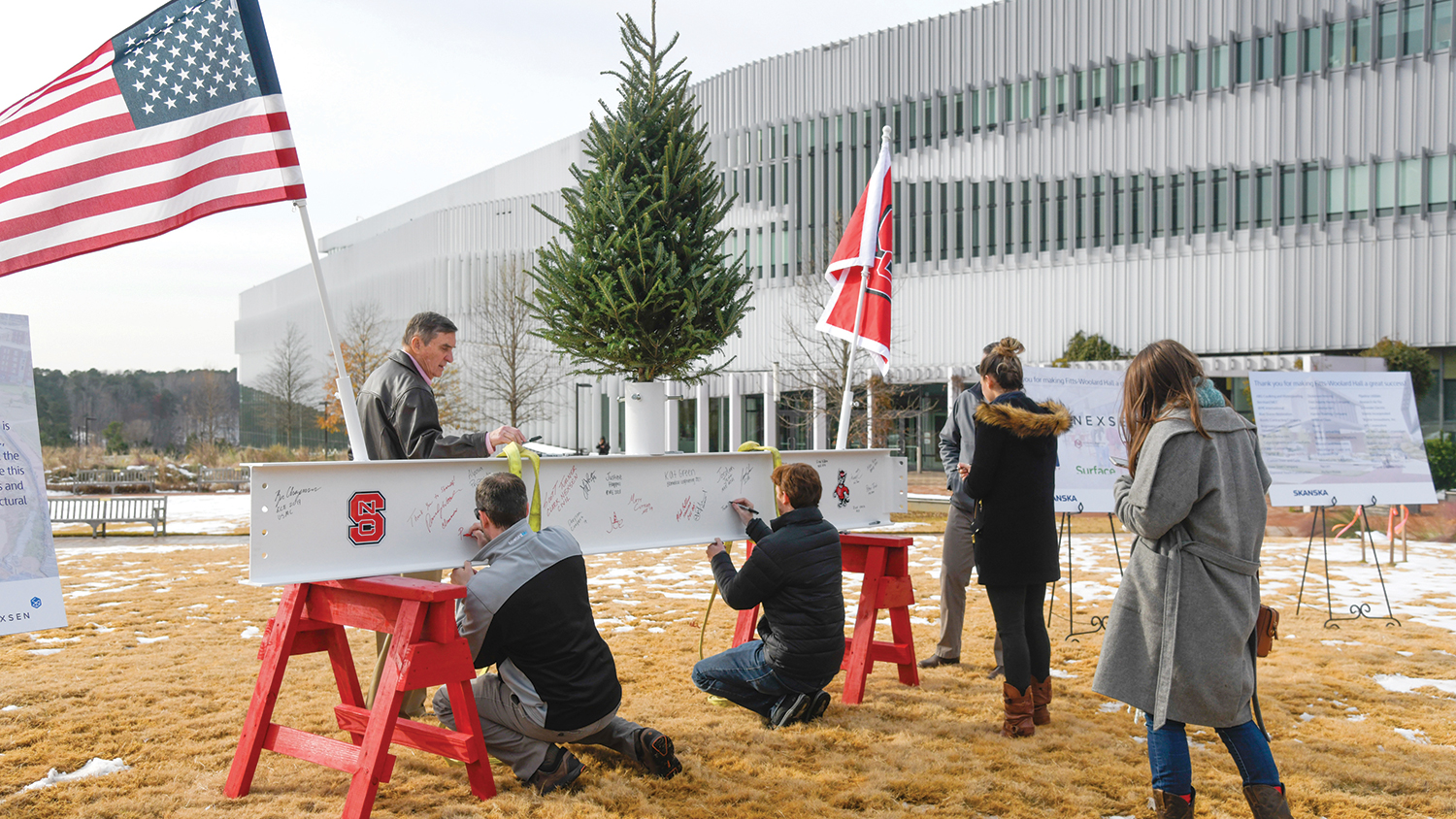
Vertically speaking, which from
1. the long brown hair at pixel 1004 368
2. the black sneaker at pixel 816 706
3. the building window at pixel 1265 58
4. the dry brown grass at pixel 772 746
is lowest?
the dry brown grass at pixel 772 746

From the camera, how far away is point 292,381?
164 ft

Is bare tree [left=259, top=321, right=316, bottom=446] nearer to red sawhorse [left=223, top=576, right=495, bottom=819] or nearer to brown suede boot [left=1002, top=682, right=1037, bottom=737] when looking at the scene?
red sawhorse [left=223, top=576, right=495, bottom=819]

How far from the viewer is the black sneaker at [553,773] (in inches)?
160

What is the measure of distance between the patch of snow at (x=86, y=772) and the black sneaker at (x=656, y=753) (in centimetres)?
236

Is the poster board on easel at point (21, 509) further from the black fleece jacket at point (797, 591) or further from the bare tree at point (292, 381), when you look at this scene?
the bare tree at point (292, 381)

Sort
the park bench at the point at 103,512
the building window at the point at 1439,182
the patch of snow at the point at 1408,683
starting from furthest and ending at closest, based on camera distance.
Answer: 1. the building window at the point at 1439,182
2. the park bench at the point at 103,512
3. the patch of snow at the point at 1408,683

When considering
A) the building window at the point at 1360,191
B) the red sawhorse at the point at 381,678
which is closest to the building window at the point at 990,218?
the building window at the point at 1360,191

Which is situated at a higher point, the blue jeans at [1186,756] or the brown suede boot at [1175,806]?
the blue jeans at [1186,756]

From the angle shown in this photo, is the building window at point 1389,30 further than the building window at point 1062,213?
No

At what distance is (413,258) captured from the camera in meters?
46.5

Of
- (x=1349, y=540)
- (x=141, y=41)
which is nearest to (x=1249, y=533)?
(x=141, y=41)

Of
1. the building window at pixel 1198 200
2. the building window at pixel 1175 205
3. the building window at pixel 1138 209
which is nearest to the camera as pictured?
the building window at pixel 1198 200

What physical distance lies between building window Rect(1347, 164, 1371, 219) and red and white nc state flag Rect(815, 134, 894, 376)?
83.6 ft

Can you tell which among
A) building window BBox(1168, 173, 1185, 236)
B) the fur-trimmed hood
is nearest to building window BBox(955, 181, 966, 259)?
building window BBox(1168, 173, 1185, 236)
